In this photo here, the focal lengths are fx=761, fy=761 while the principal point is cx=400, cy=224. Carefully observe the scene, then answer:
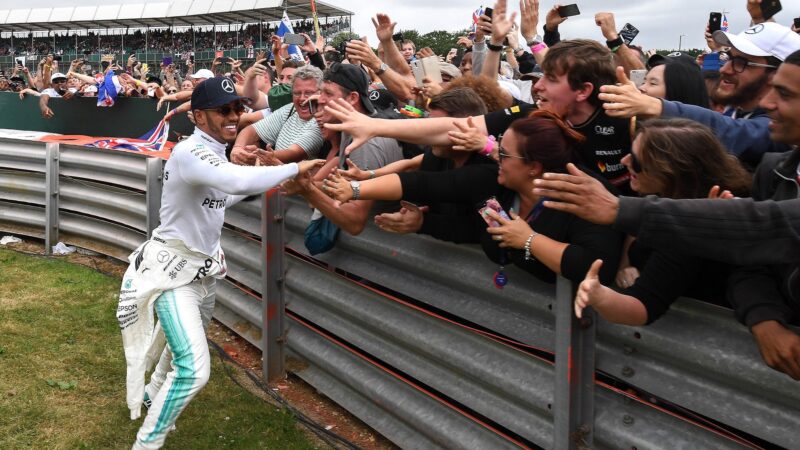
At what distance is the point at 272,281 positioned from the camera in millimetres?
5688

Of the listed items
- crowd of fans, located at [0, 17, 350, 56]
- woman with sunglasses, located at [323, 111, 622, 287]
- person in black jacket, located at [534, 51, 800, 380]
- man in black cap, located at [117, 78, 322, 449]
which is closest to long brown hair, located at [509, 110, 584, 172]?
woman with sunglasses, located at [323, 111, 622, 287]

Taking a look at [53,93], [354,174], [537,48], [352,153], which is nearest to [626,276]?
Answer: [354,174]

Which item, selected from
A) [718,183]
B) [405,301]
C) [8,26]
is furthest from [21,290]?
[8,26]

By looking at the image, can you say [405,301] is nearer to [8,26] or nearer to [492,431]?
[492,431]

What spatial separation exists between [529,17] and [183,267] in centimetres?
310

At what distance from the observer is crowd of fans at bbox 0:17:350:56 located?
46344mm

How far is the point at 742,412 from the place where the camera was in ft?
8.29

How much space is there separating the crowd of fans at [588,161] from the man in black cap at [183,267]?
0.57ft

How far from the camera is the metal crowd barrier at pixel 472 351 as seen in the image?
2.62m

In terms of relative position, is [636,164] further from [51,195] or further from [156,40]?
[156,40]

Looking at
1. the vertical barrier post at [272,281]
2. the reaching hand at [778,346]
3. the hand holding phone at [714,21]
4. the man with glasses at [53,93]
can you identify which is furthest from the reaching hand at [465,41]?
the man with glasses at [53,93]

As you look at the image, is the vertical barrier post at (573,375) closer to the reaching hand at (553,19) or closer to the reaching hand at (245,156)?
the reaching hand at (245,156)

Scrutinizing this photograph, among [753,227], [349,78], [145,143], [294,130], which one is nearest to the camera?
[753,227]

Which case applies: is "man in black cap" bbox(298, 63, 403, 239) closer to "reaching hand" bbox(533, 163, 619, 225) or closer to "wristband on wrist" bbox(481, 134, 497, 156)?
"wristband on wrist" bbox(481, 134, 497, 156)
